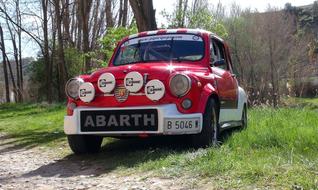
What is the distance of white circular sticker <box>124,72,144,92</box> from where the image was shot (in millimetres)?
6234

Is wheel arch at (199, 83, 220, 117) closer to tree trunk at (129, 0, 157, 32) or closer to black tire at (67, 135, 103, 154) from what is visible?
black tire at (67, 135, 103, 154)

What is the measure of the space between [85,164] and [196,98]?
1.62 m

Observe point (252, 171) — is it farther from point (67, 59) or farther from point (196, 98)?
point (67, 59)

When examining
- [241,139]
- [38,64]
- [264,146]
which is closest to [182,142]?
[241,139]

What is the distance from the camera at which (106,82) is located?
6.45m

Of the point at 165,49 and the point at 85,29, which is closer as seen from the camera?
the point at 165,49

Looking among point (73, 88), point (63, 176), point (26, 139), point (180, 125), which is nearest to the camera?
point (63, 176)

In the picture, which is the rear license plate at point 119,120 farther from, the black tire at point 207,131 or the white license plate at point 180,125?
the black tire at point 207,131

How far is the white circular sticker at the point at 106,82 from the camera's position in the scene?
641cm

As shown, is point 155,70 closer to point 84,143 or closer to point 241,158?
point 84,143

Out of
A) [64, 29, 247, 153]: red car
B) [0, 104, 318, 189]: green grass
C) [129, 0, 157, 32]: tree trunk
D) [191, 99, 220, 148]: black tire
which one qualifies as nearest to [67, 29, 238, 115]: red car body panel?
[64, 29, 247, 153]: red car

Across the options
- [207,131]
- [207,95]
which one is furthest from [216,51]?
[207,131]

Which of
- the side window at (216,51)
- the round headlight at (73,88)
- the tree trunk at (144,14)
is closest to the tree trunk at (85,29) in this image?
the tree trunk at (144,14)

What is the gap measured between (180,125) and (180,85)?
488mm
